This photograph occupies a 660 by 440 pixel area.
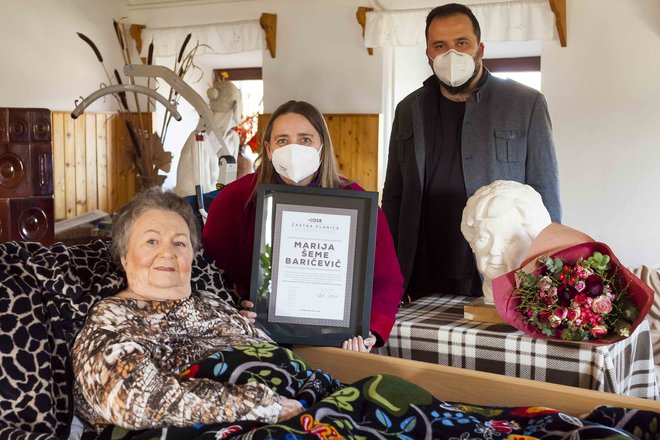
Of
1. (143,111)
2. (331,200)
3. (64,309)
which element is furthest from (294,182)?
(143,111)

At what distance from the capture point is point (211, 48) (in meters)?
6.74

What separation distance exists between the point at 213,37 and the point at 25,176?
12.4 feet

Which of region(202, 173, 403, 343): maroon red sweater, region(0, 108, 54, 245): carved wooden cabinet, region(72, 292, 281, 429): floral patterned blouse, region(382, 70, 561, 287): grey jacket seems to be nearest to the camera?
region(72, 292, 281, 429): floral patterned blouse

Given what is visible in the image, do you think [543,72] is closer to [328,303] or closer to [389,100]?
[389,100]

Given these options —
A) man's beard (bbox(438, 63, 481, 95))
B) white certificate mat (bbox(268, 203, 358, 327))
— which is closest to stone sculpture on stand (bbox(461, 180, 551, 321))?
white certificate mat (bbox(268, 203, 358, 327))

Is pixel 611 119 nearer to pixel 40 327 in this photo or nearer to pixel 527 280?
pixel 527 280

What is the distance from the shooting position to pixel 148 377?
5.19ft

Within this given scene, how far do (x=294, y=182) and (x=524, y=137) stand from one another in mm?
860

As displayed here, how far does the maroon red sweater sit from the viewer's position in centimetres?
220

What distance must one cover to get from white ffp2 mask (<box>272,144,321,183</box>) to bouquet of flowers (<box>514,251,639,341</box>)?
630 mm

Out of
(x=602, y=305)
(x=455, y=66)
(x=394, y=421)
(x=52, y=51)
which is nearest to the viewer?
(x=394, y=421)

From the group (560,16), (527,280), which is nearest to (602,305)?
(527,280)

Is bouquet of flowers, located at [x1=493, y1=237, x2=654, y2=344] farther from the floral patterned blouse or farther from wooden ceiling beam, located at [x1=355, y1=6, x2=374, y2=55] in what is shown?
wooden ceiling beam, located at [x1=355, y1=6, x2=374, y2=55]

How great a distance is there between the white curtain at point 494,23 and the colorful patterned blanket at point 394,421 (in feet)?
13.7
